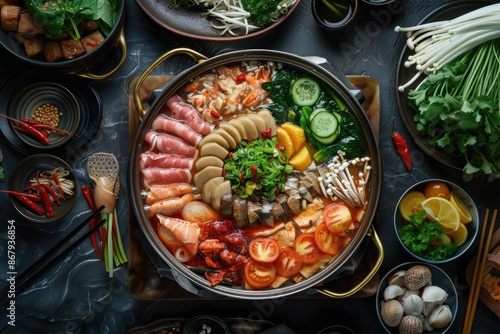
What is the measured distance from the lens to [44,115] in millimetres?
4379

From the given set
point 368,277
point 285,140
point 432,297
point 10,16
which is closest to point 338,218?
point 368,277

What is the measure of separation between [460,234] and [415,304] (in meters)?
0.57

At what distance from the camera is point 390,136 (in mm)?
4395

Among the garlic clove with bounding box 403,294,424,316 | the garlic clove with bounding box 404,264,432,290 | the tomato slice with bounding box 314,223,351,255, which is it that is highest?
the tomato slice with bounding box 314,223,351,255

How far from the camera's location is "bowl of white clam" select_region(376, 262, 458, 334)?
4.07m

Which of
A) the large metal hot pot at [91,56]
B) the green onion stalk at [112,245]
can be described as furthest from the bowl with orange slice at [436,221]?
the large metal hot pot at [91,56]

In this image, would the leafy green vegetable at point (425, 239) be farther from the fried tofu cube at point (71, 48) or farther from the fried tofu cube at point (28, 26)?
the fried tofu cube at point (28, 26)

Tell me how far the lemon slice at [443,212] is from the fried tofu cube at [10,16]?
3.08m

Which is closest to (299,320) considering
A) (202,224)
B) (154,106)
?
(202,224)

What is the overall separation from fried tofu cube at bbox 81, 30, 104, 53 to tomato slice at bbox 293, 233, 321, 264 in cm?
195

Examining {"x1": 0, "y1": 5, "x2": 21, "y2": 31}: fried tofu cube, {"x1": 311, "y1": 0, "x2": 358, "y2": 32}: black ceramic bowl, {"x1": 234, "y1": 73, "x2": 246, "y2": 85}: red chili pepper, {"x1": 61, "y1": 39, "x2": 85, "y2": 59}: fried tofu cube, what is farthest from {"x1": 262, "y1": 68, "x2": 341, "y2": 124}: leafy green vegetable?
{"x1": 0, "y1": 5, "x2": 21, "y2": 31}: fried tofu cube

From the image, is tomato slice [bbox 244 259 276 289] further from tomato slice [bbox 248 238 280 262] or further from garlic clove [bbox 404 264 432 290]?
garlic clove [bbox 404 264 432 290]

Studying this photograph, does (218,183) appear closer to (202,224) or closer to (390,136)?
(202,224)

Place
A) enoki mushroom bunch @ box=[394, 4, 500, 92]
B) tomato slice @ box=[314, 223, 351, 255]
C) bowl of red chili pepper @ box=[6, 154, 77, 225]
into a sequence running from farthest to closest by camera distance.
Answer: bowl of red chili pepper @ box=[6, 154, 77, 225], enoki mushroom bunch @ box=[394, 4, 500, 92], tomato slice @ box=[314, 223, 351, 255]
